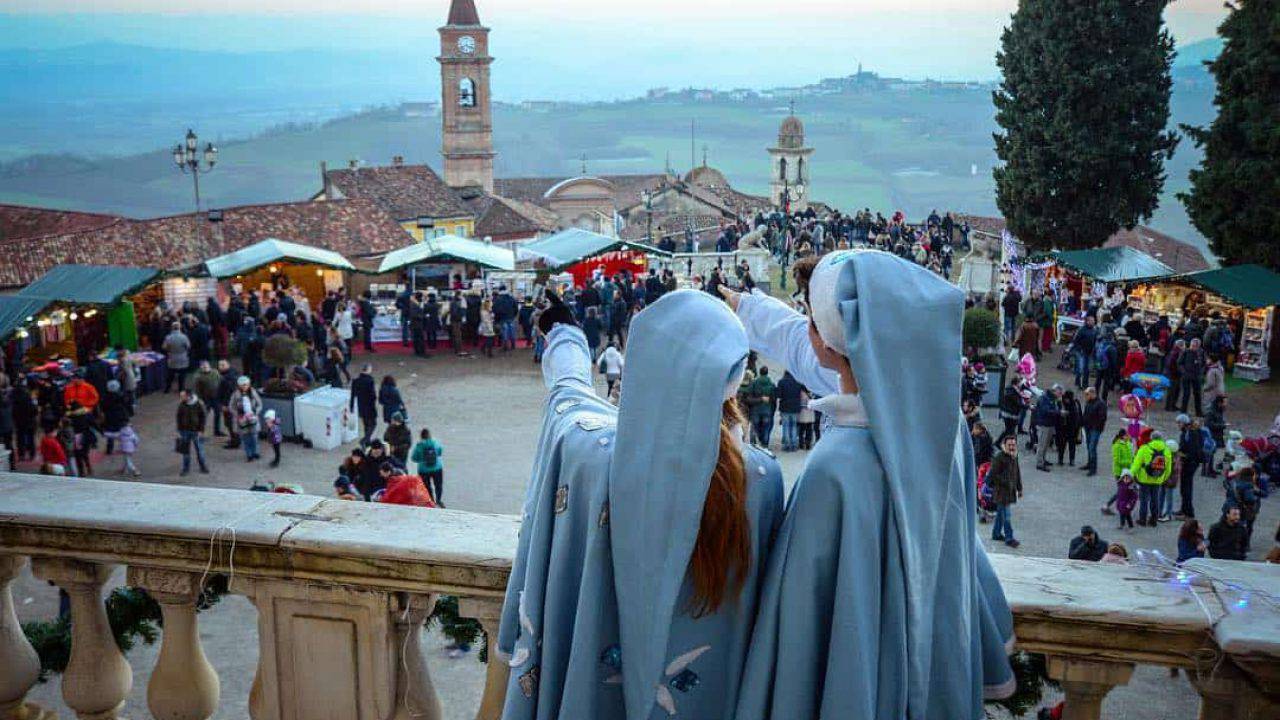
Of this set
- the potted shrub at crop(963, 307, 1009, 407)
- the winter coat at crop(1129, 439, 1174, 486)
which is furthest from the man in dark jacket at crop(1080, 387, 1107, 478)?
the potted shrub at crop(963, 307, 1009, 407)

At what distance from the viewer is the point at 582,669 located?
2.26 m

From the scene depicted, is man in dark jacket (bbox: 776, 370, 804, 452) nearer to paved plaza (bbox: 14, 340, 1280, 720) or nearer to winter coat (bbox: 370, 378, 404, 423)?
paved plaza (bbox: 14, 340, 1280, 720)

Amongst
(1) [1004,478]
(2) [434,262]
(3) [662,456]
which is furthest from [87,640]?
(2) [434,262]

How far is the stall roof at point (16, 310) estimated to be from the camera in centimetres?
1892

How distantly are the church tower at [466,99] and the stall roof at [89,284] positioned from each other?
45001 mm

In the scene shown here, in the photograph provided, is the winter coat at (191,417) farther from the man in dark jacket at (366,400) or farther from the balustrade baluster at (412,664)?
the balustrade baluster at (412,664)

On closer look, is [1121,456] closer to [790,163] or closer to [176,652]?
[176,652]

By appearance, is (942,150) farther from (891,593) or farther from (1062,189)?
(891,593)

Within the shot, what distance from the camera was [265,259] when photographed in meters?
23.6

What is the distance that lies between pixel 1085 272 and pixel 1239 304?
325 cm

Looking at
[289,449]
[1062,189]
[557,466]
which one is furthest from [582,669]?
[1062,189]

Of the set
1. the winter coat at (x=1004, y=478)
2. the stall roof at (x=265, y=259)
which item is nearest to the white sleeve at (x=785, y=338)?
the winter coat at (x=1004, y=478)

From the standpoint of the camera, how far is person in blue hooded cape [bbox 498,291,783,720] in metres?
2.13

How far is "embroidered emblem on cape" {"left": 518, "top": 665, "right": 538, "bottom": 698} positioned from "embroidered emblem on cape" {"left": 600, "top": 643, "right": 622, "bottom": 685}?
143mm
